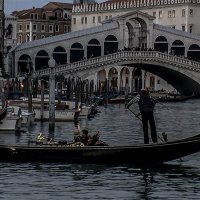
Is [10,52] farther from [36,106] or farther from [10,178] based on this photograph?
[10,178]

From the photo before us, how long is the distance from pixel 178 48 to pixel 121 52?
5.97m

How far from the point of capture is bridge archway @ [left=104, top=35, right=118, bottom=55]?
4312 cm

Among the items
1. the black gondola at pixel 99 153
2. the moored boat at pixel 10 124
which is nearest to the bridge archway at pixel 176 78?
the moored boat at pixel 10 124

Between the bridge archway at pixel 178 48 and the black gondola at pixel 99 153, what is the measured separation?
31220 mm

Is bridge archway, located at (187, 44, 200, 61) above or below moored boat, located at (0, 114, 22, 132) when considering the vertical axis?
above

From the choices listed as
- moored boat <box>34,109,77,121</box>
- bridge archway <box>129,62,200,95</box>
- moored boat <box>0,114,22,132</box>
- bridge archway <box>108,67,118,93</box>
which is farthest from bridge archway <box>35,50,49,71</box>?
moored boat <box>0,114,22,132</box>

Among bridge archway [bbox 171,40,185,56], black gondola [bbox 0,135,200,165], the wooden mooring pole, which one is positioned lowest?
black gondola [bbox 0,135,200,165]

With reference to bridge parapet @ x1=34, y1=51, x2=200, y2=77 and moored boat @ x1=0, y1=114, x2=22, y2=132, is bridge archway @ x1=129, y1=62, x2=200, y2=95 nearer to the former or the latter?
bridge parapet @ x1=34, y1=51, x2=200, y2=77

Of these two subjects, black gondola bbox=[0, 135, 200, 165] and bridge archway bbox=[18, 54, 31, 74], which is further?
bridge archway bbox=[18, 54, 31, 74]

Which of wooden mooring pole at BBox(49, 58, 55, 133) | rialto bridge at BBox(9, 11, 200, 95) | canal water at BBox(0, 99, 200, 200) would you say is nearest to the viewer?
canal water at BBox(0, 99, 200, 200)

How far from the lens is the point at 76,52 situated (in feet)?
142

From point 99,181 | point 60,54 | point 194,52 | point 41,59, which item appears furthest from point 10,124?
point 194,52

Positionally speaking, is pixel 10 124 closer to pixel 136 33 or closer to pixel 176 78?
pixel 176 78

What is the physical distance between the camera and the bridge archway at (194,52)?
4422 centimetres
